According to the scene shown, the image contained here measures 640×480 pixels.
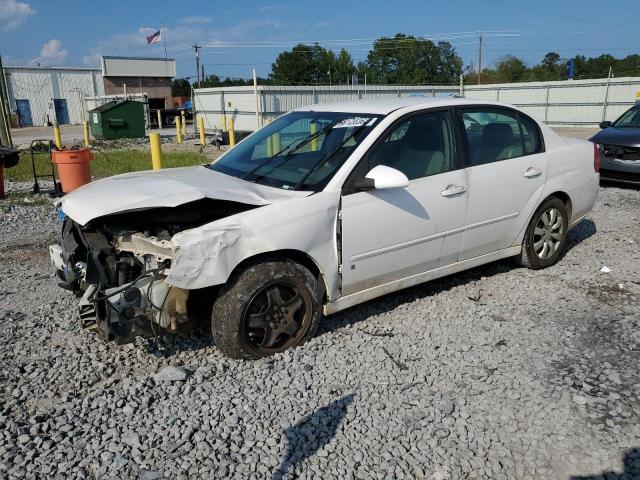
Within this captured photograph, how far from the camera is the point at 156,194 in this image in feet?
12.2

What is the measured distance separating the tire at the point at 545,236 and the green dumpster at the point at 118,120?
24.7 metres

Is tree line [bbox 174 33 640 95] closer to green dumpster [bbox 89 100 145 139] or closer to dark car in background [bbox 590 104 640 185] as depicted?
green dumpster [bbox 89 100 145 139]

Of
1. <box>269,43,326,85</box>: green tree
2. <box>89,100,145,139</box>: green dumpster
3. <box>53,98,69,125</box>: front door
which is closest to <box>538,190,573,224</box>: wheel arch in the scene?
<box>89,100,145,139</box>: green dumpster

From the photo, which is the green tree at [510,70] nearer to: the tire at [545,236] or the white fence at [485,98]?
the white fence at [485,98]

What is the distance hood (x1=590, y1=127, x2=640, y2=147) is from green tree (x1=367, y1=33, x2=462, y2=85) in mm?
62950

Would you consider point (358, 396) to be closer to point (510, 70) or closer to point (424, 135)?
point (424, 135)

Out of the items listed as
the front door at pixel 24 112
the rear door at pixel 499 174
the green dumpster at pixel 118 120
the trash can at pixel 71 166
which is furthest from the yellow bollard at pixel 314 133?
the front door at pixel 24 112

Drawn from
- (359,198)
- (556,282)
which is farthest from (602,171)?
(359,198)

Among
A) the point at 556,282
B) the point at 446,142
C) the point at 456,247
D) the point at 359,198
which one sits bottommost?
the point at 556,282

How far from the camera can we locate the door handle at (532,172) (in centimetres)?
507

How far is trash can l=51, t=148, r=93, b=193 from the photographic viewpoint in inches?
362

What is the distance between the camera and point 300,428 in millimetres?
3107

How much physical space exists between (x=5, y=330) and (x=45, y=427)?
154 centimetres

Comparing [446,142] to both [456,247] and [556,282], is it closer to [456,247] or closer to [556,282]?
[456,247]
